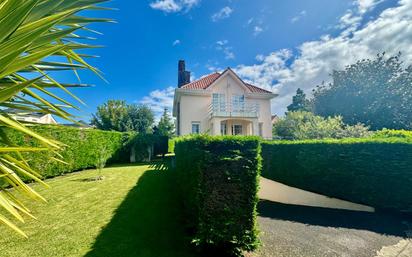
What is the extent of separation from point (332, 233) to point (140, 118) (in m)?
35.8

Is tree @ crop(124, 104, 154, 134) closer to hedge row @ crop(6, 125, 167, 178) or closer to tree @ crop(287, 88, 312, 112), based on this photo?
hedge row @ crop(6, 125, 167, 178)

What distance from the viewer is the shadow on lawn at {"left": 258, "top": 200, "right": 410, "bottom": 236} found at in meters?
5.93

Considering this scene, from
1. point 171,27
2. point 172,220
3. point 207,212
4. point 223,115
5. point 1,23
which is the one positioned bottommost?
point 172,220

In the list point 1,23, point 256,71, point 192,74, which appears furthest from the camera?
point 192,74

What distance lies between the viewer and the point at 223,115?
2102cm

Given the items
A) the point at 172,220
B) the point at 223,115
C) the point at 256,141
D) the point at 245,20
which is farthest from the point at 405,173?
the point at 223,115

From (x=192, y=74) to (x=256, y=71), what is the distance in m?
10.3

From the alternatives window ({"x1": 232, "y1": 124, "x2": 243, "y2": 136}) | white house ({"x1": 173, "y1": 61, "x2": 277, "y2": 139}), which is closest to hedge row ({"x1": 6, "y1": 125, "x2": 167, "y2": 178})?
white house ({"x1": 173, "y1": 61, "x2": 277, "y2": 139})

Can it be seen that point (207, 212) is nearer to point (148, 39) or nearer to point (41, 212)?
point (41, 212)

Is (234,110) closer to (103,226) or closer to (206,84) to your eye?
(206,84)

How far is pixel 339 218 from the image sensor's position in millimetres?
6676

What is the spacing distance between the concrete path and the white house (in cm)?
1156

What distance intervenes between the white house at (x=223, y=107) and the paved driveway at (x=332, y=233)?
1411 cm

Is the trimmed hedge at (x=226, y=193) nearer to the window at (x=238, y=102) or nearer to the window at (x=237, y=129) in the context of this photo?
the window at (x=238, y=102)
